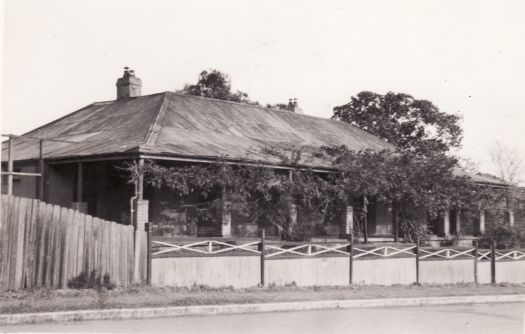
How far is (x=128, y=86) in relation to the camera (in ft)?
87.6

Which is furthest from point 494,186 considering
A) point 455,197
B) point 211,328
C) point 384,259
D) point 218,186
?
point 211,328

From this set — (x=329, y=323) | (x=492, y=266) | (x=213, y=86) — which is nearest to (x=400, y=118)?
(x=213, y=86)

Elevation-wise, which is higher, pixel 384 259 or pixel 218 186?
pixel 218 186

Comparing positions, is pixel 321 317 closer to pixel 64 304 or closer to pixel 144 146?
pixel 64 304

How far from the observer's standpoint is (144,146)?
55.9ft

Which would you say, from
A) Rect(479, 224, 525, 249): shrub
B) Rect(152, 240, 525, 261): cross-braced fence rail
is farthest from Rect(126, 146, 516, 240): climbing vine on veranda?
Rect(152, 240, 525, 261): cross-braced fence rail

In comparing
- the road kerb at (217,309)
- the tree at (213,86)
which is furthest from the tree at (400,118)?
the road kerb at (217,309)

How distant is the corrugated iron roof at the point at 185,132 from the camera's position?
18.8m

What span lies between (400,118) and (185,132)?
28.2 meters

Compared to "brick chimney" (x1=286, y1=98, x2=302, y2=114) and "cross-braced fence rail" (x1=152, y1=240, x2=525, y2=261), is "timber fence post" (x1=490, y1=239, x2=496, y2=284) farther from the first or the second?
"brick chimney" (x1=286, y1=98, x2=302, y2=114)

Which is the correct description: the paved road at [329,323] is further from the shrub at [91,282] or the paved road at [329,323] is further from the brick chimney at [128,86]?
the brick chimney at [128,86]

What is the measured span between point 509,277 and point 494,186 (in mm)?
8628

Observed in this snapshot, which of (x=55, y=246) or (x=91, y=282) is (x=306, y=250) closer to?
(x=91, y=282)

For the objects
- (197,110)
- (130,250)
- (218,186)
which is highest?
(197,110)
